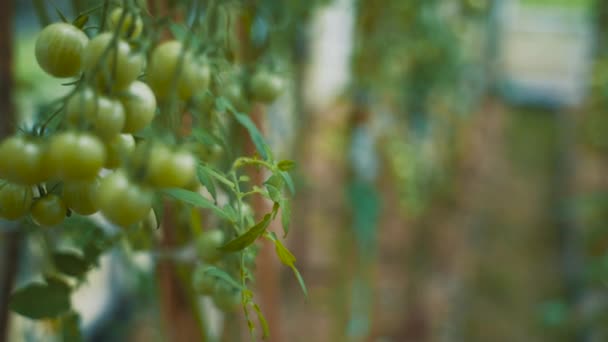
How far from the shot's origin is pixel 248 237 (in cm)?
28

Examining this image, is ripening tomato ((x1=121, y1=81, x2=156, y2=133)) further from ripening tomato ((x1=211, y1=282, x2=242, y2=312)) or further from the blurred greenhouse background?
the blurred greenhouse background

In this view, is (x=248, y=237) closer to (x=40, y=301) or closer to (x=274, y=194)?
(x=274, y=194)

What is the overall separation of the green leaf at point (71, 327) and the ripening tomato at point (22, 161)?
8.7 inches

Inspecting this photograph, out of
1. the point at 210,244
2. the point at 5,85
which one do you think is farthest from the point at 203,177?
the point at 5,85

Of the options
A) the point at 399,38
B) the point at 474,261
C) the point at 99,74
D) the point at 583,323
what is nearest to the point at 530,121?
the point at 474,261

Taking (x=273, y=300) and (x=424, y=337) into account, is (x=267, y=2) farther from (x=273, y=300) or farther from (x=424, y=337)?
(x=424, y=337)

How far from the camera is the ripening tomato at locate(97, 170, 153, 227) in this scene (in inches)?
8.5

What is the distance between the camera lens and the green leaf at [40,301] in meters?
0.39

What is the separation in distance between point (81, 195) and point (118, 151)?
3 cm

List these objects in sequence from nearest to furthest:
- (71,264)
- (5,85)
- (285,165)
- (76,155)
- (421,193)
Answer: (76,155) < (285,165) < (71,264) < (5,85) < (421,193)

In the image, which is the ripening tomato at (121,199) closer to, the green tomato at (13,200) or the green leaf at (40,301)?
the green tomato at (13,200)

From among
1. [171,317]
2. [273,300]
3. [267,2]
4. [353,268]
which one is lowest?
[353,268]

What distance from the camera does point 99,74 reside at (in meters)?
0.24

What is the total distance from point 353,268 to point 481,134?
6.28 feet
